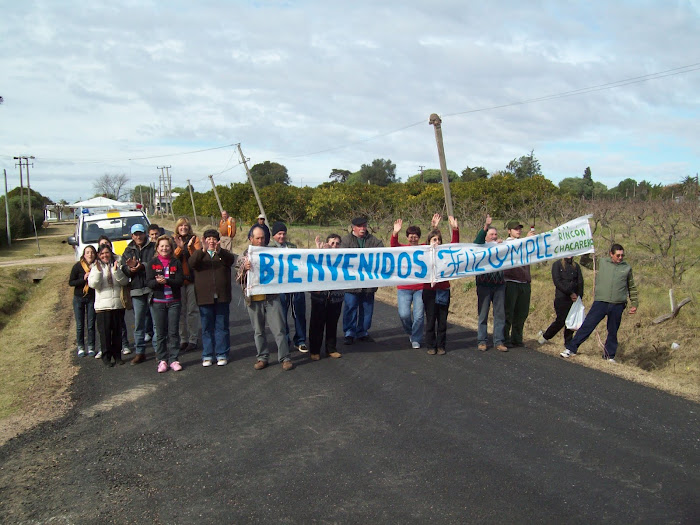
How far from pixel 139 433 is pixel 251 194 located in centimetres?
3791

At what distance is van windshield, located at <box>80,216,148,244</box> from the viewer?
14.1 meters

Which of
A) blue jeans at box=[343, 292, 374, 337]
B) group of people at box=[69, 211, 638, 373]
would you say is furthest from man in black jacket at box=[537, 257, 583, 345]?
blue jeans at box=[343, 292, 374, 337]

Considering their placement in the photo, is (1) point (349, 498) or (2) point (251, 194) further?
(2) point (251, 194)

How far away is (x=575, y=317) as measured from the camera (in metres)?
8.43

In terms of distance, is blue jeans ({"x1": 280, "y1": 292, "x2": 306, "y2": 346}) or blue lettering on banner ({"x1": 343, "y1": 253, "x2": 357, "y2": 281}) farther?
blue jeans ({"x1": 280, "y1": 292, "x2": 306, "y2": 346})

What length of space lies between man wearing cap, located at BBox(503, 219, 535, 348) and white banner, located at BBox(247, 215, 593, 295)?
0.60 feet

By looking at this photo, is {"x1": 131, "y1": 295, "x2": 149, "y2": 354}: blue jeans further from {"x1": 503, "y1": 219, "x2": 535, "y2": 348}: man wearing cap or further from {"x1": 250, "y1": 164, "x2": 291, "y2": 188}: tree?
{"x1": 250, "y1": 164, "x2": 291, "y2": 188}: tree

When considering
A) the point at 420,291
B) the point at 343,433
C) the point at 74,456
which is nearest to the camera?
the point at 74,456

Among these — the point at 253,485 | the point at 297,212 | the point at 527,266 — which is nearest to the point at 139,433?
the point at 253,485

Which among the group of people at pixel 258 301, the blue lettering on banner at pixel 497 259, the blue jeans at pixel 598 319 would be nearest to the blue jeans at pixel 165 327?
the group of people at pixel 258 301

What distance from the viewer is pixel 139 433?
18.0 ft

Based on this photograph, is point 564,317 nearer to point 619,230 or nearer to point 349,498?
point 349,498

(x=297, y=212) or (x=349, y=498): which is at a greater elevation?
(x=297, y=212)

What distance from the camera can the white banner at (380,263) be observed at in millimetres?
7547
